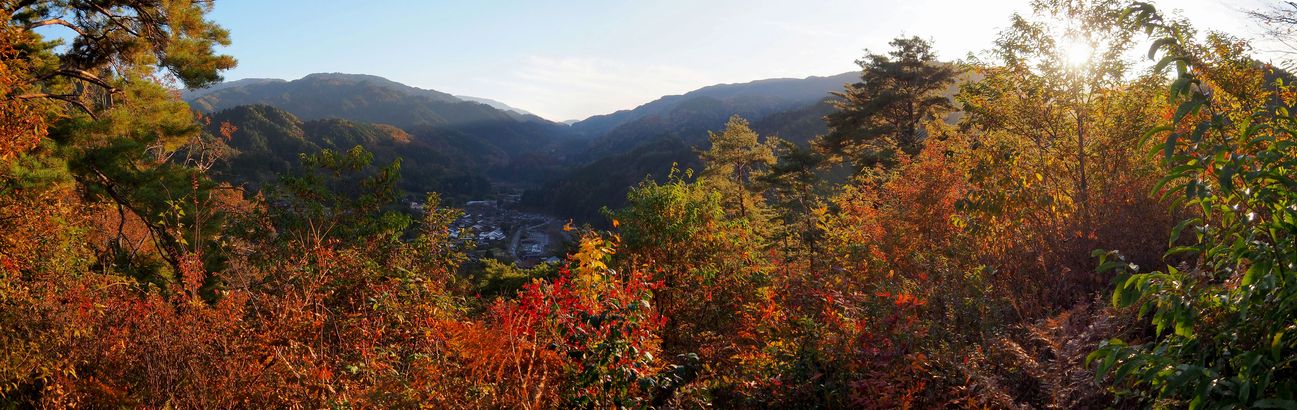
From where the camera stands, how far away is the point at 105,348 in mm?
6555

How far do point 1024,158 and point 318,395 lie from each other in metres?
7.38

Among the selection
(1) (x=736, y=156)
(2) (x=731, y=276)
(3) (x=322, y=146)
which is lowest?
(2) (x=731, y=276)

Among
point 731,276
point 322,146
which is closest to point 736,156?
point 731,276

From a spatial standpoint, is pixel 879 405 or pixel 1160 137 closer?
pixel 879 405

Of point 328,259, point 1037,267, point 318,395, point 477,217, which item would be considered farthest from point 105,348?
point 477,217

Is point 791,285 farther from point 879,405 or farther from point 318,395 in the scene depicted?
point 318,395

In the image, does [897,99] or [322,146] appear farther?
[322,146]

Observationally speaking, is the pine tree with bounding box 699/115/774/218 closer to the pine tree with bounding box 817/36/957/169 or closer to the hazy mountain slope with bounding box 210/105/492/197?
the pine tree with bounding box 817/36/957/169

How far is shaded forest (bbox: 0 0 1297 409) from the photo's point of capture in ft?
7.59

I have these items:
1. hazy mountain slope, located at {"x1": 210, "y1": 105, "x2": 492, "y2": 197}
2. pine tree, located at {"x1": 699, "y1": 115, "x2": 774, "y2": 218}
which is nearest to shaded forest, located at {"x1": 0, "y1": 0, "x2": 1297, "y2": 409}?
pine tree, located at {"x1": 699, "y1": 115, "x2": 774, "y2": 218}

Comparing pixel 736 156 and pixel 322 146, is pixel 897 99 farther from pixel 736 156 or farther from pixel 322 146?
pixel 322 146

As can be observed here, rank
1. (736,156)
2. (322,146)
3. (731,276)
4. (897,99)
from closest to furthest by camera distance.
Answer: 1. (731,276)
2. (897,99)
3. (736,156)
4. (322,146)

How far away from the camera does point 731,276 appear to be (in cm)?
921

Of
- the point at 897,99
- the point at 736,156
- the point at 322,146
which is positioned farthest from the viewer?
the point at 322,146
